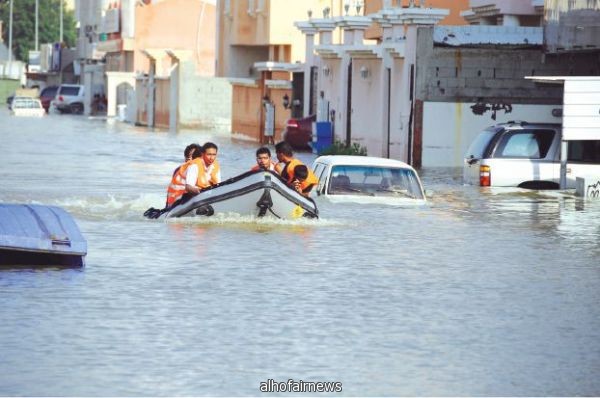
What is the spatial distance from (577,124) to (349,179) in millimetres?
5324

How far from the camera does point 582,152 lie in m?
30.1

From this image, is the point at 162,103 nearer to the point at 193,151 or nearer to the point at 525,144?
the point at 525,144

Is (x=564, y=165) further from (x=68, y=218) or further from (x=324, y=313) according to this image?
(x=324, y=313)

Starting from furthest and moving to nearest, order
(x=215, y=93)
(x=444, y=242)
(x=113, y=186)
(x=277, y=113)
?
1. (x=215, y=93)
2. (x=277, y=113)
3. (x=113, y=186)
4. (x=444, y=242)

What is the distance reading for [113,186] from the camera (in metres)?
32.2

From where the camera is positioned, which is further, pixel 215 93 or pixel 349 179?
pixel 215 93

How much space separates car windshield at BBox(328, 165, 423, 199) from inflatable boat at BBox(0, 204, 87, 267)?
7.85 metres

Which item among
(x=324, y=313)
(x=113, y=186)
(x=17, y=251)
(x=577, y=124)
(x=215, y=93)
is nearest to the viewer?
(x=324, y=313)

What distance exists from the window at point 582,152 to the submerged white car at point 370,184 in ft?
18.0

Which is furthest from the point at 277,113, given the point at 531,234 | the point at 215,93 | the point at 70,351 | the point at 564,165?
the point at 70,351

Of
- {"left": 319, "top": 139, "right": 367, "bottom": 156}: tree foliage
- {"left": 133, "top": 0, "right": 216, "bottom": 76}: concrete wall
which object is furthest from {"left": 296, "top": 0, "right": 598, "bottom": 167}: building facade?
{"left": 133, "top": 0, "right": 216, "bottom": 76}: concrete wall

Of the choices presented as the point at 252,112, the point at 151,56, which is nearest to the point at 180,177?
the point at 252,112

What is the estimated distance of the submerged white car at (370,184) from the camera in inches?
969

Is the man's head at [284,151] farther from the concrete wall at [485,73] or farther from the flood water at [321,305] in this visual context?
the concrete wall at [485,73]
